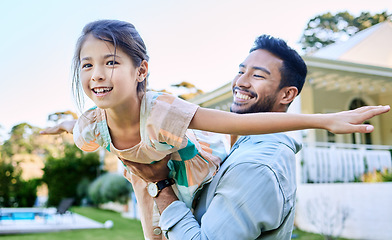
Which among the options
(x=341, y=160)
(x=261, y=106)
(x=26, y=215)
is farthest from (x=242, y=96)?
(x=26, y=215)

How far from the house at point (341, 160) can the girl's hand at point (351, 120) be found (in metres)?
7.12

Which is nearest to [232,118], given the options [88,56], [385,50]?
[88,56]

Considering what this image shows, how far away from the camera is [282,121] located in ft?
4.43

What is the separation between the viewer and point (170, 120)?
156 centimetres

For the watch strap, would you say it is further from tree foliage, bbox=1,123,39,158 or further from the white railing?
tree foliage, bbox=1,123,39,158

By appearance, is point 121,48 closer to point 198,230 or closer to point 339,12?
point 198,230

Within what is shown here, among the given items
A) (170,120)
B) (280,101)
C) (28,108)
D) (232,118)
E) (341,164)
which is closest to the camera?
(232,118)

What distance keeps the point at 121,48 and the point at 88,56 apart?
0.39ft

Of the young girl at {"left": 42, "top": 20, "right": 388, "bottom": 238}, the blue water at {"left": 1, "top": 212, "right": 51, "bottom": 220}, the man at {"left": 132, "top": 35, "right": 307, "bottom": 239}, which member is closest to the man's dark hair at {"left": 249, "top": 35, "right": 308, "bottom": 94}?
the man at {"left": 132, "top": 35, "right": 307, "bottom": 239}

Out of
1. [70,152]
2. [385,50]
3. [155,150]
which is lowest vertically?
[70,152]

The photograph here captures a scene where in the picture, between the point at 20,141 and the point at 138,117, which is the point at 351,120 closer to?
the point at 138,117

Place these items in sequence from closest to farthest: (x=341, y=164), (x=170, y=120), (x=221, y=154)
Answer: (x=170, y=120) < (x=221, y=154) < (x=341, y=164)

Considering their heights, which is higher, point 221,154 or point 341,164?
point 221,154

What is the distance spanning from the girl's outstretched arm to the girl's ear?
0.86 feet
